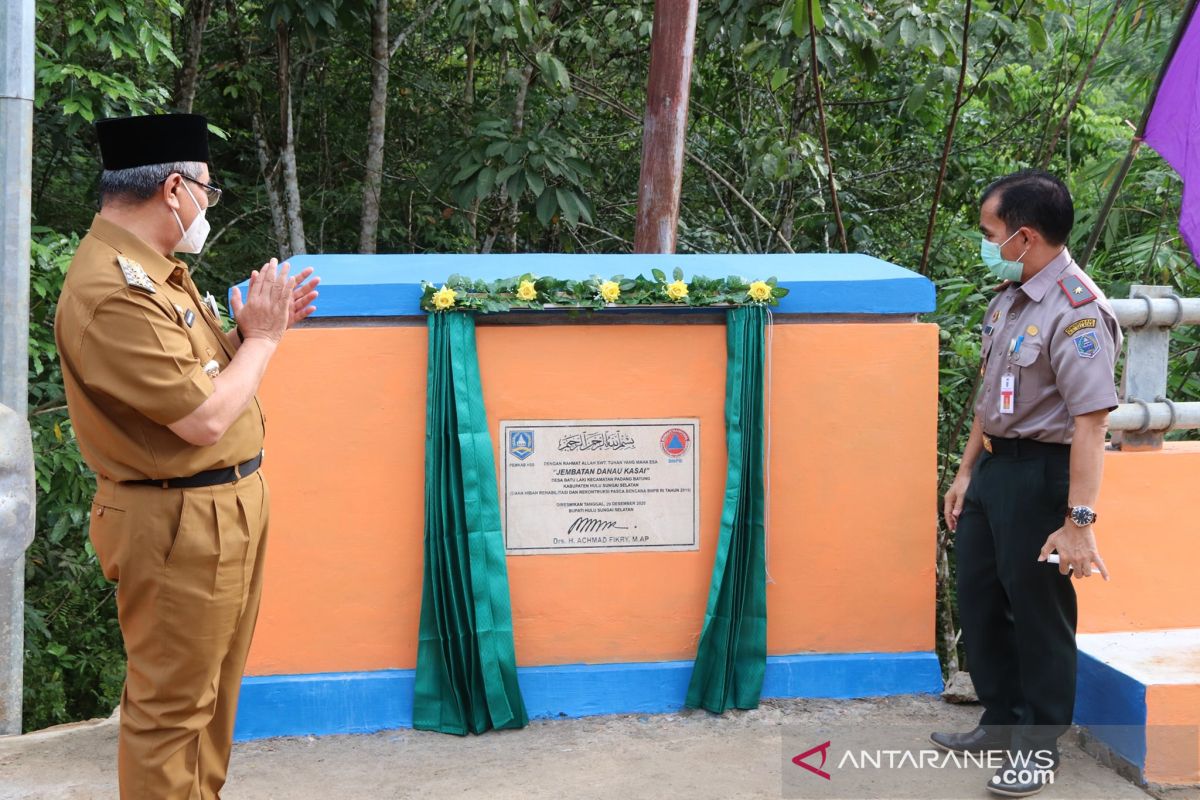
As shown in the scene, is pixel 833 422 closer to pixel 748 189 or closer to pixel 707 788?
pixel 707 788

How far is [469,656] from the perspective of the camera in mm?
3770

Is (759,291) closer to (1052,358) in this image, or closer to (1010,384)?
(1010,384)

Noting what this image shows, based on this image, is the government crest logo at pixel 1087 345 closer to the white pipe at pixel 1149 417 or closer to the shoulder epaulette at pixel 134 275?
the white pipe at pixel 1149 417

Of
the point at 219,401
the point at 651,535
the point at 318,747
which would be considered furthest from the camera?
the point at 651,535

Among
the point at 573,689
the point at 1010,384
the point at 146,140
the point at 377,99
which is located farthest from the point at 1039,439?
the point at 377,99

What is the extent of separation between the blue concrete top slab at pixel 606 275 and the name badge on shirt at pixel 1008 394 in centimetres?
74

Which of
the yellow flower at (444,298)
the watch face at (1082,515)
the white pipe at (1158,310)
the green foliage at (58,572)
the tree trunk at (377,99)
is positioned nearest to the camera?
the watch face at (1082,515)

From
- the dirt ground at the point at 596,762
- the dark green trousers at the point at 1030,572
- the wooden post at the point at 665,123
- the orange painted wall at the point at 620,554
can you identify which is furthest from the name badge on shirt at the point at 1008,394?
the wooden post at the point at 665,123

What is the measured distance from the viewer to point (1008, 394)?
127 inches

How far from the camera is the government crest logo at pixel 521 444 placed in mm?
3848

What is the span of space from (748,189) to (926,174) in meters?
2.22

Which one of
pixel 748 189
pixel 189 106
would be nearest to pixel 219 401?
pixel 748 189

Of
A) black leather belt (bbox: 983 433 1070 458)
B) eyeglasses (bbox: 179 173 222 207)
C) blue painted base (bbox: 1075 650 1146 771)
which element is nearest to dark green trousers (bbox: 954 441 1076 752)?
black leather belt (bbox: 983 433 1070 458)

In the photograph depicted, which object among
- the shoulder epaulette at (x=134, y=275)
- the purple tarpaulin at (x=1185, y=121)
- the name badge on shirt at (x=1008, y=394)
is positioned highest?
the purple tarpaulin at (x=1185, y=121)
